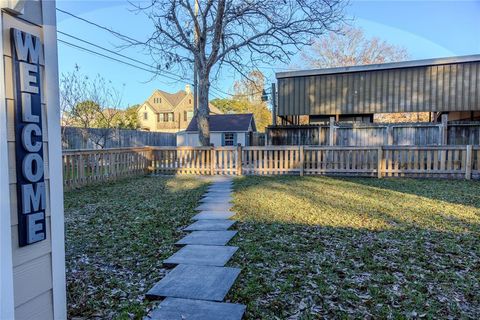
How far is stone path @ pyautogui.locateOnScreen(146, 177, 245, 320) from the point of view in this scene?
91.4 inches

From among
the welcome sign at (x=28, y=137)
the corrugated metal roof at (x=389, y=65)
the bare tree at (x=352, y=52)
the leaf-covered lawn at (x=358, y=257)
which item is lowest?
the leaf-covered lawn at (x=358, y=257)

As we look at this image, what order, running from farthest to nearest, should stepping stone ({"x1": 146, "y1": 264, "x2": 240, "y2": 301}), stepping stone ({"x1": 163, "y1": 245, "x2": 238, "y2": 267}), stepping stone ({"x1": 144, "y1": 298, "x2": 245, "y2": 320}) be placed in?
stepping stone ({"x1": 163, "y1": 245, "x2": 238, "y2": 267}) < stepping stone ({"x1": 146, "y1": 264, "x2": 240, "y2": 301}) < stepping stone ({"x1": 144, "y1": 298, "x2": 245, "y2": 320})

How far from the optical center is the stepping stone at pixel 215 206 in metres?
5.84

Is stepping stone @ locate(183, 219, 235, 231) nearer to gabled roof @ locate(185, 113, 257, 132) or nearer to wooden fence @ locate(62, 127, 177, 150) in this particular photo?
wooden fence @ locate(62, 127, 177, 150)

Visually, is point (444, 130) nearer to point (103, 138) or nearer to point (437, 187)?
point (437, 187)

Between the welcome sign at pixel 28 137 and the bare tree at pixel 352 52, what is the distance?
91.8ft

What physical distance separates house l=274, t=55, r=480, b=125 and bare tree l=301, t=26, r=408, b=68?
14.7 meters

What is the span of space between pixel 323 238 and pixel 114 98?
43.6 feet

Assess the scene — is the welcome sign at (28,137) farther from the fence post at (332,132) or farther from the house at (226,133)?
the house at (226,133)

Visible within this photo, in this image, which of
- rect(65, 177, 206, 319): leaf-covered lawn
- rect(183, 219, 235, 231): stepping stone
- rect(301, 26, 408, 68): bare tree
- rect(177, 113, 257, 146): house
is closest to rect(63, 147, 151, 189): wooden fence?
rect(65, 177, 206, 319): leaf-covered lawn

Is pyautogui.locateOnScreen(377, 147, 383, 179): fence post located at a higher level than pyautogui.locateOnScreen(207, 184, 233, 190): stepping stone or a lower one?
higher

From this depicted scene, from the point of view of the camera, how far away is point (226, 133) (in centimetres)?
2494

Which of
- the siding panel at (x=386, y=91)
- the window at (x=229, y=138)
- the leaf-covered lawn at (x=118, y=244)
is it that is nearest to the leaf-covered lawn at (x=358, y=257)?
the leaf-covered lawn at (x=118, y=244)

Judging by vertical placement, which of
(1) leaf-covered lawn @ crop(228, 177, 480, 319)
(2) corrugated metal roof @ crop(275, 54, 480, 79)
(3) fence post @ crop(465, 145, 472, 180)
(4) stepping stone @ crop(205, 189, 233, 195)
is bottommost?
(1) leaf-covered lawn @ crop(228, 177, 480, 319)
